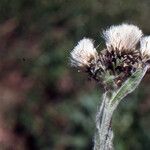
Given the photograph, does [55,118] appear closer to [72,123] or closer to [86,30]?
[72,123]

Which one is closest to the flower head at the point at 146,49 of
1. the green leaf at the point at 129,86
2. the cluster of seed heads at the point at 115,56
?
the cluster of seed heads at the point at 115,56

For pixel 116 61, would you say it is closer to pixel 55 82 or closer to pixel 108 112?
pixel 108 112

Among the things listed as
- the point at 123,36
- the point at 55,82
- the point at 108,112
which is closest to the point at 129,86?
the point at 108,112

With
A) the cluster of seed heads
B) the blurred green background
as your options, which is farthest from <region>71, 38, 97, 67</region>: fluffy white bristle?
the blurred green background

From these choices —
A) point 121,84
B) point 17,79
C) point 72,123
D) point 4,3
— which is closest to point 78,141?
point 72,123

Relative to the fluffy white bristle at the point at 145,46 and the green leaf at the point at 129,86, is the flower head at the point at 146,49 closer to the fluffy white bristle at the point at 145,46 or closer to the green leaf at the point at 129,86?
the fluffy white bristle at the point at 145,46

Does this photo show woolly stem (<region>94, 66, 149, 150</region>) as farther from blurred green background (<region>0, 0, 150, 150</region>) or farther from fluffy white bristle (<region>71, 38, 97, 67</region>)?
blurred green background (<region>0, 0, 150, 150</region>)

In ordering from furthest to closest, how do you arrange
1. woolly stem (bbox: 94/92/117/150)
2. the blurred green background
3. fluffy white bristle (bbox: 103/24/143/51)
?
the blurred green background
fluffy white bristle (bbox: 103/24/143/51)
woolly stem (bbox: 94/92/117/150)
